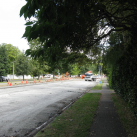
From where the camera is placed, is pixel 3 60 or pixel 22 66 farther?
pixel 22 66

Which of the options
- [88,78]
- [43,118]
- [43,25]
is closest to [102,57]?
[43,118]

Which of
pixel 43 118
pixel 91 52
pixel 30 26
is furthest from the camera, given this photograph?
pixel 91 52

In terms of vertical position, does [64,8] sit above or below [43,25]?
above

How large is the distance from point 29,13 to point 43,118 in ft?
15.7

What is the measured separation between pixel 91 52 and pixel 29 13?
7941 millimetres

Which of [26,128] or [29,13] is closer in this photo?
[29,13]

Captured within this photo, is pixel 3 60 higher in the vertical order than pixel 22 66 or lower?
higher

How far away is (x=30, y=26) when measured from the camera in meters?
3.49

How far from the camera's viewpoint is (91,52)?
10.7m

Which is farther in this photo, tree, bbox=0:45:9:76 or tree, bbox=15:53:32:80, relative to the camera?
tree, bbox=15:53:32:80

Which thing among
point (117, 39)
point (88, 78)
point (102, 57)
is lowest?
point (88, 78)

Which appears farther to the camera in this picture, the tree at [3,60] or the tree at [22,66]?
the tree at [22,66]

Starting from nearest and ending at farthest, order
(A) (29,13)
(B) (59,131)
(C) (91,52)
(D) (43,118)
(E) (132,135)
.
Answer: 1. (A) (29,13)
2. (E) (132,135)
3. (B) (59,131)
4. (D) (43,118)
5. (C) (91,52)

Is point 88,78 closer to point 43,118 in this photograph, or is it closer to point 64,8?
point 43,118
